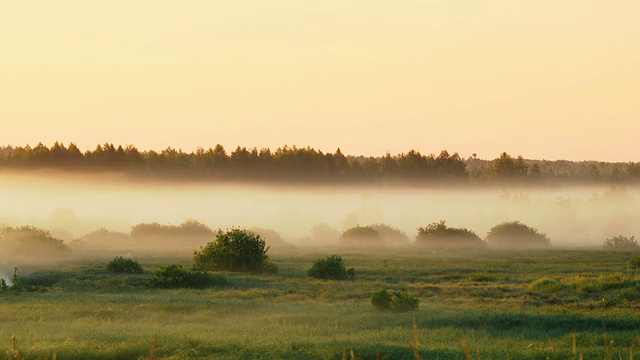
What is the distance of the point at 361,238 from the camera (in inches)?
3558

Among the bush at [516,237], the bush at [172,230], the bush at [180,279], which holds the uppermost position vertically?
the bush at [172,230]

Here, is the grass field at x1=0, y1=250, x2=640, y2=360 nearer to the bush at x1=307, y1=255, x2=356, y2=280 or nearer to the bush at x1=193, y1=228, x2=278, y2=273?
the bush at x1=307, y1=255, x2=356, y2=280

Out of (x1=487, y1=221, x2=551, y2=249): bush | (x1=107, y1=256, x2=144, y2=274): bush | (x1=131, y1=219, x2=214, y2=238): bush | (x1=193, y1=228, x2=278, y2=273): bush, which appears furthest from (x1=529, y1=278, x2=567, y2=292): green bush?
(x1=131, y1=219, x2=214, y2=238): bush

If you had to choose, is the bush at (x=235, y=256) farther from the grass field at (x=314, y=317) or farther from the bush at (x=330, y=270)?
the bush at (x=330, y=270)

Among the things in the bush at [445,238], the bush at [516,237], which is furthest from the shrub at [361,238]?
the bush at [516,237]

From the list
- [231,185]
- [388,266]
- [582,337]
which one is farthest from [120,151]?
[582,337]

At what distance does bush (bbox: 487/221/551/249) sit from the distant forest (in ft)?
125

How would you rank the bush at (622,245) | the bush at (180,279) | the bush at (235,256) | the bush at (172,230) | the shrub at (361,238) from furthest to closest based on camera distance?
1. the bush at (172,230)
2. the shrub at (361,238)
3. the bush at (622,245)
4. the bush at (235,256)
5. the bush at (180,279)

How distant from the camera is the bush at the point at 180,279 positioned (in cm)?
3647

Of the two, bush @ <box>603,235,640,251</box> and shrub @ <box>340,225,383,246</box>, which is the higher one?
shrub @ <box>340,225,383,246</box>

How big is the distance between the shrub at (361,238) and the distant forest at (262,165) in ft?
101

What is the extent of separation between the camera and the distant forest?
11094 cm

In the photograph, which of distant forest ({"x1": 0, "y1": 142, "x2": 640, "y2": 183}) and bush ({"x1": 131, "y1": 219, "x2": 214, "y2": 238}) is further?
distant forest ({"x1": 0, "y1": 142, "x2": 640, "y2": 183})

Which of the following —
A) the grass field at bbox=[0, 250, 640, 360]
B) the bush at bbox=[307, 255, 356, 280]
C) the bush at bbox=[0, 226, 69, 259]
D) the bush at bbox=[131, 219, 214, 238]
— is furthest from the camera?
the bush at bbox=[131, 219, 214, 238]
